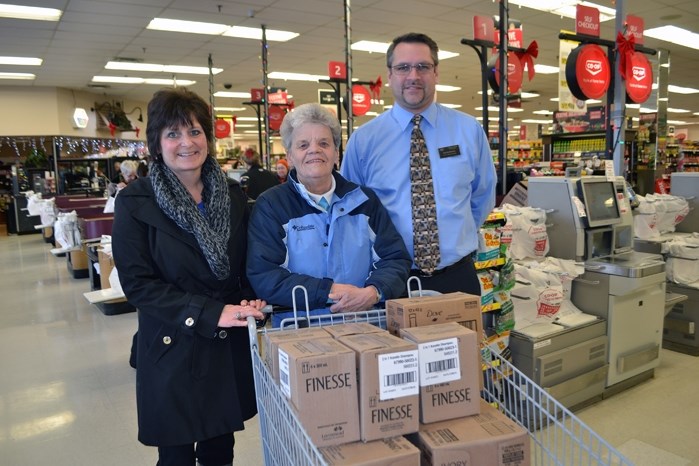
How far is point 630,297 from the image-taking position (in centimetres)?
346

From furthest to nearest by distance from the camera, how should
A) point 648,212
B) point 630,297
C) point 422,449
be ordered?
1. point 648,212
2. point 630,297
3. point 422,449

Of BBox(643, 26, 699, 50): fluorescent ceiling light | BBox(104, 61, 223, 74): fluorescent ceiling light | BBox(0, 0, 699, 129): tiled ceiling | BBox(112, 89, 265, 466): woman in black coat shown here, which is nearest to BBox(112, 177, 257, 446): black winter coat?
BBox(112, 89, 265, 466): woman in black coat

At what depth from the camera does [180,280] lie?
179 centimetres

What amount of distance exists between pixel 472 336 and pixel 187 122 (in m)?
1.16

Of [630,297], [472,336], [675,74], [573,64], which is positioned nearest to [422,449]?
[472,336]

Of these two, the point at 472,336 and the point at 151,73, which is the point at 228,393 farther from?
the point at 151,73

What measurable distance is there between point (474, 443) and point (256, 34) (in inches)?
359

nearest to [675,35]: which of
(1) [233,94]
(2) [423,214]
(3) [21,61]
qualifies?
(2) [423,214]

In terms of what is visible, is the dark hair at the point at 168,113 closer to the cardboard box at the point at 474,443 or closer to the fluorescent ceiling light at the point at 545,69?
the cardboard box at the point at 474,443

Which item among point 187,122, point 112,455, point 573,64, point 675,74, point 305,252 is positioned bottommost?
point 112,455

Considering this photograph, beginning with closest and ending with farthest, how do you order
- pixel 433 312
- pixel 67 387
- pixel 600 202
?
pixel 433 312 < pixel 600 202 < pixel 67 387

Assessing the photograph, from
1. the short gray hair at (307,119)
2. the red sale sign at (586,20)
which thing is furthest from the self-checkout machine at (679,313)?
the short gray hair at (307,119)

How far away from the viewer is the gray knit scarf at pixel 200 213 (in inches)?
68.7

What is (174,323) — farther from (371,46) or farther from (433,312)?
(371,46)
